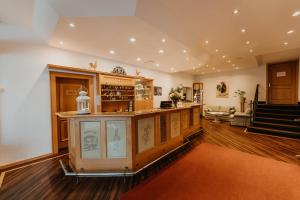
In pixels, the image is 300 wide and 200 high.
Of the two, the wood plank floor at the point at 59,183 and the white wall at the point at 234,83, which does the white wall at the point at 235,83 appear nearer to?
the white wall at the point at 234,83

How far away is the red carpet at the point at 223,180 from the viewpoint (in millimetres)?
2135

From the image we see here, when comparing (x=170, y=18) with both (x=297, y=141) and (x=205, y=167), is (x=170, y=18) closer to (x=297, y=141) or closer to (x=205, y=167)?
(x=205, y=167)

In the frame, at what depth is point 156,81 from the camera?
782cm

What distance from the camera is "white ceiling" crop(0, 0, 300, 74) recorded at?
2.42 metres

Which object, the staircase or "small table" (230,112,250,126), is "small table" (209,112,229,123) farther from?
the staircase

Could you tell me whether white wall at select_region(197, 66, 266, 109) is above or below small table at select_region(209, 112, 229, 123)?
above

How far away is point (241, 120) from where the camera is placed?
713 cm

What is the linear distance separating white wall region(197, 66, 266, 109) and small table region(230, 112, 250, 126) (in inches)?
93.5

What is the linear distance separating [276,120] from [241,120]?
133 centimetres

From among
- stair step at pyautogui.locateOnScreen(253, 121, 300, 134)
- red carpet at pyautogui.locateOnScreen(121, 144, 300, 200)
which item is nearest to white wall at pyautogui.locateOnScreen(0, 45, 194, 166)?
red carpet at pyautogui.locateOnScreen(121, 144, 300, 200)

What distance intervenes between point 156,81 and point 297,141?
19.5 feet

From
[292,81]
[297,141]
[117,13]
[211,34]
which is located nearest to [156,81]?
[211,34]

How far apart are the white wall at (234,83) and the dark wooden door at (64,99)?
8.81 metres

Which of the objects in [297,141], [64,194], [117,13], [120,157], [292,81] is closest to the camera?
[64,194]
